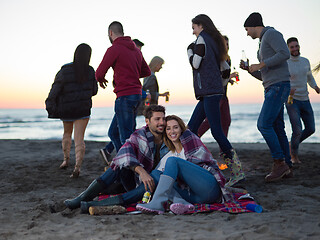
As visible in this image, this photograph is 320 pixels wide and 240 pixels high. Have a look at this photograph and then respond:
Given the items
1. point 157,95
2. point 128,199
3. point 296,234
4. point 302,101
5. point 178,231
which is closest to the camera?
point 296,234

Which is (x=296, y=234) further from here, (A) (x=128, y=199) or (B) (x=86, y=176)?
(B) (x=86, y=176)

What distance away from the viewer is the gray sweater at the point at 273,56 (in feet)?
13.1

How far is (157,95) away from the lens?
237 inches

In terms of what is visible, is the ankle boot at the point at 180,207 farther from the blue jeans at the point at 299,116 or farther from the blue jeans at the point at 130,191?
the blue jeans at the point at 299,116

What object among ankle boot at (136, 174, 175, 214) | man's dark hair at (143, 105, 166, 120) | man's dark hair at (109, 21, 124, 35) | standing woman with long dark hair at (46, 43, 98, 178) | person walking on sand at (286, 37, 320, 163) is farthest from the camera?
person walking on sand at (286, 37, 320, 163)

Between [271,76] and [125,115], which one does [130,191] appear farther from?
[271,76]

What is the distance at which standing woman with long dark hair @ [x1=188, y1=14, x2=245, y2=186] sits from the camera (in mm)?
3883

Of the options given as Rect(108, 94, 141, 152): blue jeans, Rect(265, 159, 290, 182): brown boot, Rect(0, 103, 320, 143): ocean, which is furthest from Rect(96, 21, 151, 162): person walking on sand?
Rect(0, 103, 320, 143): ocean

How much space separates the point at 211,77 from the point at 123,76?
→ 1161mm

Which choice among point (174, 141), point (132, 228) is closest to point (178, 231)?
point (132, 228)

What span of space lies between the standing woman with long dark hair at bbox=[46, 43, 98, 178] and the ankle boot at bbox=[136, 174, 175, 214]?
2137 mm

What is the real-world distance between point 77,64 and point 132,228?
285 centimetres

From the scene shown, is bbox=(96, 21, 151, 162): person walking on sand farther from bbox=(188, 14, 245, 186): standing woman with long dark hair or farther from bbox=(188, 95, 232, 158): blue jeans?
bbox=(188, 95, 232, 158): blue jeans

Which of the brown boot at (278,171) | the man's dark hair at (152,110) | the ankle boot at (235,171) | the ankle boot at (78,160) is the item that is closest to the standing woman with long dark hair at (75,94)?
the ankle boot at (78,160)
